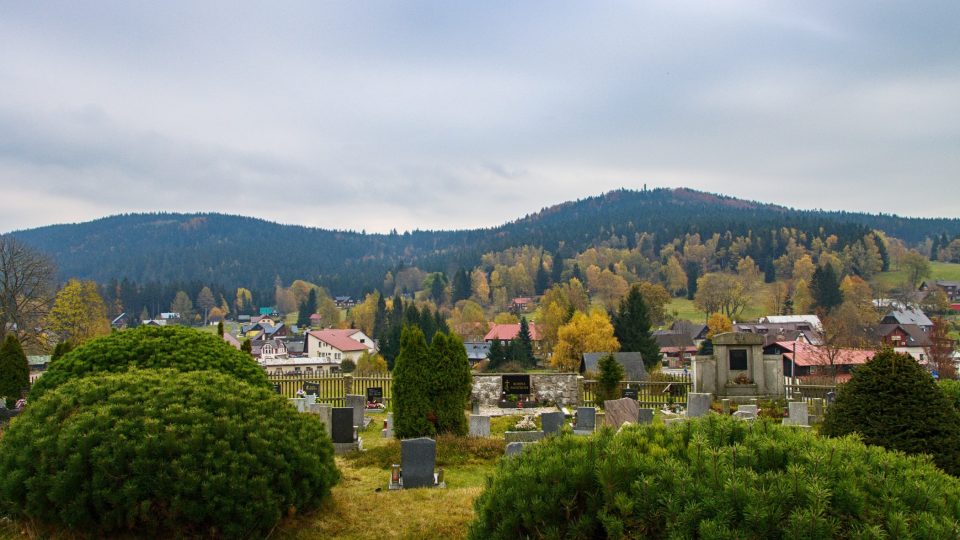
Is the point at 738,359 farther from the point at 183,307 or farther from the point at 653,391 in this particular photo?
the point at 183,307

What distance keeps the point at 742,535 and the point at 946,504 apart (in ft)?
4.63

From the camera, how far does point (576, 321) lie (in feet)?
189

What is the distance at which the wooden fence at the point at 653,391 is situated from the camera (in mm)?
25462

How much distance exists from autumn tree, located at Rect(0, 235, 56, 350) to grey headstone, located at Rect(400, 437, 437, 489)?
33.6 metres

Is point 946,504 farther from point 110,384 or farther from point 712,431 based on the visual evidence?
point 110,384

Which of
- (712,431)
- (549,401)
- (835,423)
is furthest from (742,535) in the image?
(549,401)

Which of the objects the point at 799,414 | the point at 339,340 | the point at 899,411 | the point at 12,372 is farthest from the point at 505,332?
the point at 899,411

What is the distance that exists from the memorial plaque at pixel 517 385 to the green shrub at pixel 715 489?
20662 mm

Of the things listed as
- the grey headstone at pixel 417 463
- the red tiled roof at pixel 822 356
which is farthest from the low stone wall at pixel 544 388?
the red tiled roof at pixel 822 356

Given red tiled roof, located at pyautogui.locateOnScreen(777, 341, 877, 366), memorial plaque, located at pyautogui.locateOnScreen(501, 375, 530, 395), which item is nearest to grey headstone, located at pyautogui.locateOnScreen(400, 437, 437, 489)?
memorial plaque, located at pyautogui.locateOnScreen(501, 375, 530, 395)

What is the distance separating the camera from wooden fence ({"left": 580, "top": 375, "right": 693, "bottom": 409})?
25.5 meters

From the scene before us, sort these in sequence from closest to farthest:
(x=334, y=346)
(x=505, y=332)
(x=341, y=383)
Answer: (x=341, y=383) < (x=334, y=346) < (x=505, y=332)

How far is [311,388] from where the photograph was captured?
27.4m

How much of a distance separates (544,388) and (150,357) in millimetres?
17816
